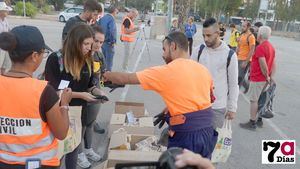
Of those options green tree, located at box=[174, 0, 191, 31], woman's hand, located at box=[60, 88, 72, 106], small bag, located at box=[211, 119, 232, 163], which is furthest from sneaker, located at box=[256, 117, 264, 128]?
green tree, located at box=[174, 0, 191, 31]

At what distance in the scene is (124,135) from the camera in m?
4.00

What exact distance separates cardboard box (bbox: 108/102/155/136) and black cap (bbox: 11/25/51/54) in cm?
261

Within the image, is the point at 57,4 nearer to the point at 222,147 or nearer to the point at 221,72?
the point at 221,72

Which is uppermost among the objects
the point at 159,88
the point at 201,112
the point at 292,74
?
the point at 159,88

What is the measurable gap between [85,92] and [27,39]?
57.9 inches

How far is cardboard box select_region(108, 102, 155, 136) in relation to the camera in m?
4.67

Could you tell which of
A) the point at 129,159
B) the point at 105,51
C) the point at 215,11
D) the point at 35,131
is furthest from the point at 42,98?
the point at 215,11

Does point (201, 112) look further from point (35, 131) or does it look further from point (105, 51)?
point (105, 51)

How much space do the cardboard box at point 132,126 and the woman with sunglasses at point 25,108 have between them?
2459 mm

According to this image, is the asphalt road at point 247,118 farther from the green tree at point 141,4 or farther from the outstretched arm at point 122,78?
the green tree at point 141,4

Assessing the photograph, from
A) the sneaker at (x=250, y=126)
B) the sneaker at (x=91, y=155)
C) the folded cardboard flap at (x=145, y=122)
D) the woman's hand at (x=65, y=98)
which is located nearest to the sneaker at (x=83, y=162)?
the sneaker at (x=91, y=155)

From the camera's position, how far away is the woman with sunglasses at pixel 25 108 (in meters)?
2.08

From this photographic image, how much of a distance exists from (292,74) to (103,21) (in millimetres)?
8269

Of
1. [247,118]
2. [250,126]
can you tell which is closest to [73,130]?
[250,126]
